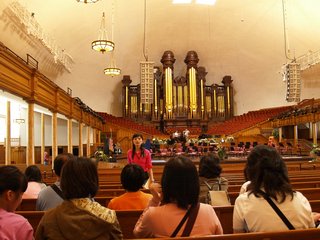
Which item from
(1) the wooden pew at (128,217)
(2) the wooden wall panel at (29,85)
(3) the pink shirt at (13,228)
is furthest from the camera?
(2) the wooden wall panel at (29,85)

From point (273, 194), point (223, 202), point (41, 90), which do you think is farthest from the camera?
point (41, 90)

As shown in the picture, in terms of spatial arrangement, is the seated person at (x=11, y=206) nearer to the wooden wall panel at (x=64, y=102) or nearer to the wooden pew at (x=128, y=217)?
the wooden pew at (x=128, y=217)

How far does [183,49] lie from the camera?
23906mm

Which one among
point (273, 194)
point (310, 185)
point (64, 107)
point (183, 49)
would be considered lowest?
point (310, 185)

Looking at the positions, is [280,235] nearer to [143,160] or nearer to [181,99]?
[143,160]

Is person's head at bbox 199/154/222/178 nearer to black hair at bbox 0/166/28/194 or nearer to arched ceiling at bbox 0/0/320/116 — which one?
black hair at bbox 0/166/28/194

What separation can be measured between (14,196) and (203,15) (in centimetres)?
1892

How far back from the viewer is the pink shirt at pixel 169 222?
1.85m

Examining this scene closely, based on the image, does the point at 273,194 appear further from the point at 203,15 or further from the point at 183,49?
the point at 183,49

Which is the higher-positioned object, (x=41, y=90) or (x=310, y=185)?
(x=41, y=90)

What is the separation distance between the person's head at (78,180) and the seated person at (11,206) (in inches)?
10.1

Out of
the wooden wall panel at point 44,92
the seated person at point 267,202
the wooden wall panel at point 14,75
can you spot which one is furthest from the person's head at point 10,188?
the wooden wall panel at point 44,92

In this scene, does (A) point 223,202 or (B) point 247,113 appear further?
(B) point 247,113

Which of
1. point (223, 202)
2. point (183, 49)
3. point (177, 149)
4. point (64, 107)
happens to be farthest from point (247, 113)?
point (223, 202)
